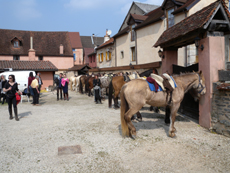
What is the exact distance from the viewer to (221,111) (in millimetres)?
5668

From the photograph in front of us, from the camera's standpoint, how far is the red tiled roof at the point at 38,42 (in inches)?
1360

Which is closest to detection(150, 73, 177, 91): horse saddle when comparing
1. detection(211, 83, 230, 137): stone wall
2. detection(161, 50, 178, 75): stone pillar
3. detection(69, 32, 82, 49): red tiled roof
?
detection(211, 83, 230, 137): stone wall

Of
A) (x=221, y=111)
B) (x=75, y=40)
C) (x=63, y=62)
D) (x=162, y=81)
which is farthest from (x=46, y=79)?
(x=75, y=40)

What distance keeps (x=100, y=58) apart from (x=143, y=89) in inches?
1017

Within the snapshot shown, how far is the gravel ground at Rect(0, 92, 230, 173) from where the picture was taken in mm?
3943

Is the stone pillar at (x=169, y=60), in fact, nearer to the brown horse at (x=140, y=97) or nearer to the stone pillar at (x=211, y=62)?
the stone pillar at (x=211, y=62)

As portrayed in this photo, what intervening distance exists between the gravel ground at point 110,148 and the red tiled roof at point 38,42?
31.7 metres

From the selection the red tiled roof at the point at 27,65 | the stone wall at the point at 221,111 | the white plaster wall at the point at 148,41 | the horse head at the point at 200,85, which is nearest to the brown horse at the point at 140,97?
the horse head at the point at 200,85

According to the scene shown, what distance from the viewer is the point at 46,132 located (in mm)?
6281

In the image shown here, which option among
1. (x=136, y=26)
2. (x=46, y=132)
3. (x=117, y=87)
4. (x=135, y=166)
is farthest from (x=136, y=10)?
(x=135, y=166)

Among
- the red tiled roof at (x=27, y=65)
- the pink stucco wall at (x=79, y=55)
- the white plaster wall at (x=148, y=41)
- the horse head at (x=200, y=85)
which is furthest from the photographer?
the pink stucco wall at (x=79, y=55)

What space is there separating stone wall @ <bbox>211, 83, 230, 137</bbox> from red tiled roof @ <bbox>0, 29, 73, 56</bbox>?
115 feet

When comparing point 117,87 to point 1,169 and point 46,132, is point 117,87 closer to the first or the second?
point 46,132

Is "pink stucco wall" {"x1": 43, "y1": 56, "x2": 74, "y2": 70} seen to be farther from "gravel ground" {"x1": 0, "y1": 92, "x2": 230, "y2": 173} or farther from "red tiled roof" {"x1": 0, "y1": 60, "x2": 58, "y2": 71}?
"gravel ground" {"x1": 0, "y1": 92, "x2": 230, "y2": 173}
